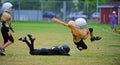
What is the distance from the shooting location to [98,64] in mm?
14938

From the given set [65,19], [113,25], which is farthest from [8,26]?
[65,19]

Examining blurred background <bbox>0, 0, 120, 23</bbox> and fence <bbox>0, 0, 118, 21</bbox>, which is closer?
blurred background <bbox>0, 0, 120, 23</bbox>

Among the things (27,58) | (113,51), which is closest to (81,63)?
(27,58)

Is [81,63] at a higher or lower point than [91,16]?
higher

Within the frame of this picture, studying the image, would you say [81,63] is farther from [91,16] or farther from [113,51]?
[91,16]

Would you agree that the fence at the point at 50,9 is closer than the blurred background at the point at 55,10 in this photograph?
No

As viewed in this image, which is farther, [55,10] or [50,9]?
[50,9]

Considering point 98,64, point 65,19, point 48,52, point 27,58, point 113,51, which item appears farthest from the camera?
point 65,19

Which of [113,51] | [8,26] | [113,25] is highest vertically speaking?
[8,26]

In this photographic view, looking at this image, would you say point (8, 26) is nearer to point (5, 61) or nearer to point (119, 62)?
point (5, 61)

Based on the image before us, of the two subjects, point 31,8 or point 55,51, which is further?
point 31,8

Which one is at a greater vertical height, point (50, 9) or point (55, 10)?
point (50, 9)

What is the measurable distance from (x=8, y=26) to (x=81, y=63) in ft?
12.0

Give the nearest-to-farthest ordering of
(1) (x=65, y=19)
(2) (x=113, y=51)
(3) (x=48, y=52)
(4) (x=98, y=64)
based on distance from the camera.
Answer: (4) (x=98, y=64), (3) (x=48, y=52), (2) (x=113, y=51), (1) (x=65, y=19)
